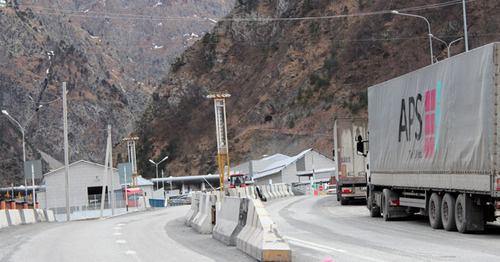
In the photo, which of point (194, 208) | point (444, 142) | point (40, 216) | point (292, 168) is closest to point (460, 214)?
point (444, 142)

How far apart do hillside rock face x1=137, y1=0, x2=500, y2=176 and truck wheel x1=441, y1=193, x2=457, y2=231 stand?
6627cm

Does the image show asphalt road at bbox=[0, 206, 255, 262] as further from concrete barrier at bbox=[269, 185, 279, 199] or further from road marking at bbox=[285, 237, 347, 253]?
concrete barrier at bbox=[269, 185, 279, 199]

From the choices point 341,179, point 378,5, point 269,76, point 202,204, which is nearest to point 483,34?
point 378,5

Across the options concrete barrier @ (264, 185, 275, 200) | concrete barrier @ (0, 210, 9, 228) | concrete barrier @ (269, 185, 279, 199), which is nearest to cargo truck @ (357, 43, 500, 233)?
concrete barrier @ (0, 210, 9, 228)

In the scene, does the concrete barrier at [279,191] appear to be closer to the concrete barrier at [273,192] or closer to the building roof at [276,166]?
the concrete barrier at [273,192]

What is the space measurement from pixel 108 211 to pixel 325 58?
5297cm

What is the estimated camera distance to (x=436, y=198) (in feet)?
59.6

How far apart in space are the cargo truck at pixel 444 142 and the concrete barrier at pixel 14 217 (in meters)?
15.1

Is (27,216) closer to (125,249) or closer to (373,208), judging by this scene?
(373,208)

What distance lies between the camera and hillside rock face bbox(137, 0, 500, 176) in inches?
3684

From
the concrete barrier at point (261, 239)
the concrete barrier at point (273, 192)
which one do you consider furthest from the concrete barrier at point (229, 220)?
the concrete barrier at point (273, 192)

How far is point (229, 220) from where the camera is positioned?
15.9 meters

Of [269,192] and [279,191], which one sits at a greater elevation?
[269,192]

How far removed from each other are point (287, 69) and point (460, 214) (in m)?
93.6
